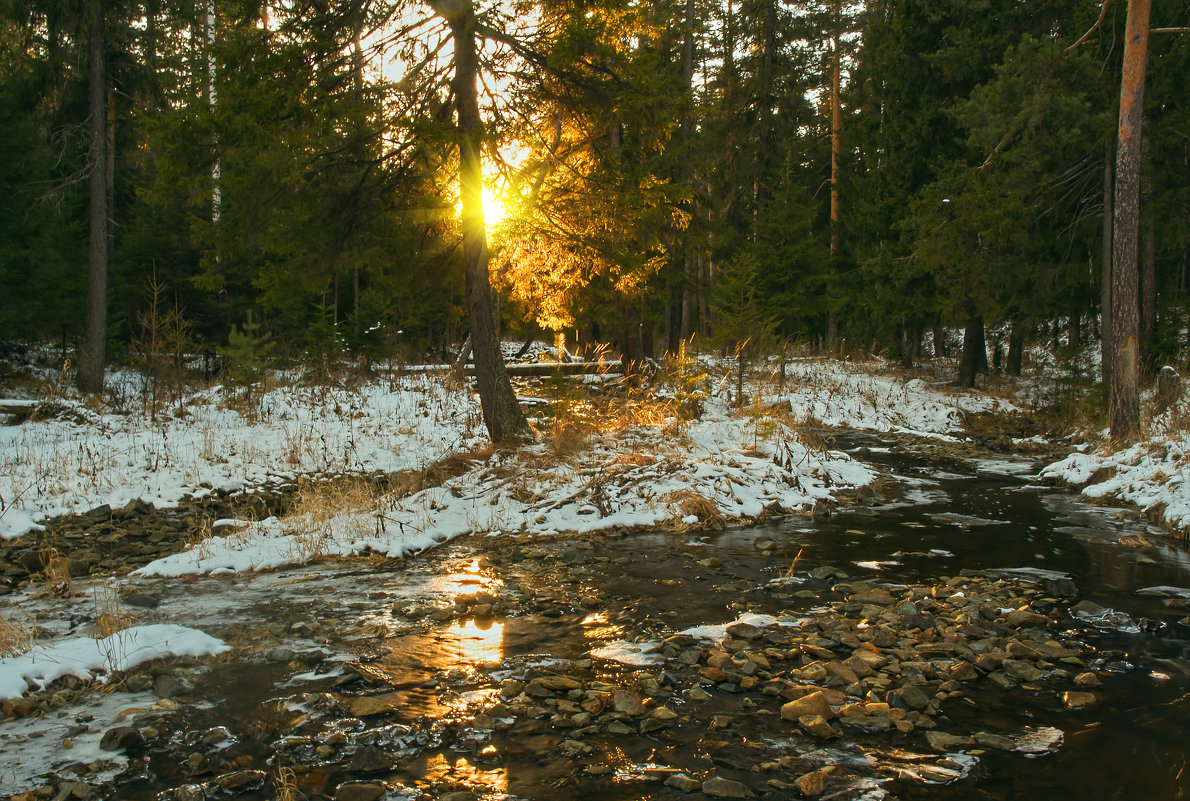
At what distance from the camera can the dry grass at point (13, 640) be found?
4969mm

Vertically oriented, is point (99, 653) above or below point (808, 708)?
above

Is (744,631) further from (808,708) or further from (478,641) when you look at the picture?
(478,641)

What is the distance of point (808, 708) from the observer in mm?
4352

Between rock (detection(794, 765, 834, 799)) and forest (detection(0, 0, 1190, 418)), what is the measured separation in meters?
8.74

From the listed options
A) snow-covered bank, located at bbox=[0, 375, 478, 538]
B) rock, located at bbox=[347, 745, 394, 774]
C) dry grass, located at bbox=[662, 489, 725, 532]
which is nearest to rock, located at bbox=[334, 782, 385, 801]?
rock, located at bbox=[347, 745, 394, 774]

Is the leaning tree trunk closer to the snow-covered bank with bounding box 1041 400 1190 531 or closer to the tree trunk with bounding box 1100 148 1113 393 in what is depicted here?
the snow-covered bank with bounding box 1041 400 1190 531

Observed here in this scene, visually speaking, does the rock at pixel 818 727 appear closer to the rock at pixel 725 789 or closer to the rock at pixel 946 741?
the rock at pixel 946 741

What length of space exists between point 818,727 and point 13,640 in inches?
204

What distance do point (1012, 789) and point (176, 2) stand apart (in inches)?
856

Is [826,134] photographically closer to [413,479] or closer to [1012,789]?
[413,479]

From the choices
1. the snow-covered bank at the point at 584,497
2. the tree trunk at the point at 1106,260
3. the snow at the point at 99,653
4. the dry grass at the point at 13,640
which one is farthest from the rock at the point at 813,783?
the tree trunk at the point at 1106,260

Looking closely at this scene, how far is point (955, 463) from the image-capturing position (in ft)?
46.9

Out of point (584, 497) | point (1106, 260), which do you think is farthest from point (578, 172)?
point (1106, 260)

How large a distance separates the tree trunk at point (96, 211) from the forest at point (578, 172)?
0.10 meters
